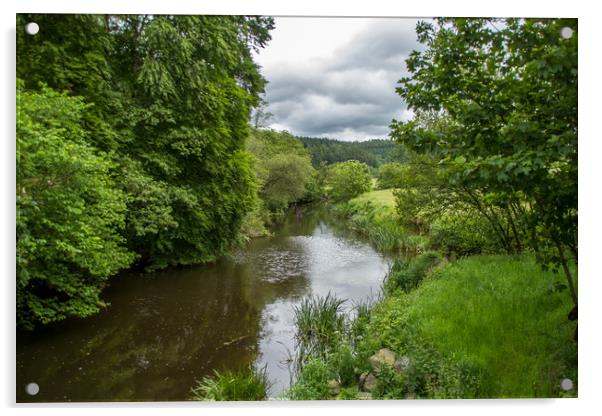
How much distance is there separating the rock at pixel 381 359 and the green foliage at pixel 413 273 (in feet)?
10.8

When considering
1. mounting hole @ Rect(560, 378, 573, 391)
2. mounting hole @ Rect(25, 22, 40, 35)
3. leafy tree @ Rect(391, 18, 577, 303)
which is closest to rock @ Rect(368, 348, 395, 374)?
mounting hole @ Rect(560, 378, 573, 391)

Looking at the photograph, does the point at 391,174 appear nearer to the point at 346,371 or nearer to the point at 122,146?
the point at 346,371

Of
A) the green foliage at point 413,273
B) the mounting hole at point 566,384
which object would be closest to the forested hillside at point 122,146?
the green foliage at point 413,273

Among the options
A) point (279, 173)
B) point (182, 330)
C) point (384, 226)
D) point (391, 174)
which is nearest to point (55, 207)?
point (182, 330)

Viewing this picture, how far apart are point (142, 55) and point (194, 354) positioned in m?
5.04

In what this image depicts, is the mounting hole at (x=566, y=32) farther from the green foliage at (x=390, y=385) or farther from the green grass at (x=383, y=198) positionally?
the green grass at (x=383, y=198)

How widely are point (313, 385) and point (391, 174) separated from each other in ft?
17.4

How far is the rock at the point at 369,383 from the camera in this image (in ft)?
13.9

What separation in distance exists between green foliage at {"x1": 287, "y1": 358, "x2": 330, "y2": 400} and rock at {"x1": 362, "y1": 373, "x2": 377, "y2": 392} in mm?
406

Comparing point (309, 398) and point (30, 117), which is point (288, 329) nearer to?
point (309, 398)

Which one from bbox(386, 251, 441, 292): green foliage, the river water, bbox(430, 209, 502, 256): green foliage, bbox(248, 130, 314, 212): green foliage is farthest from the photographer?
bbox(248, 130, 314, 212): green foliage

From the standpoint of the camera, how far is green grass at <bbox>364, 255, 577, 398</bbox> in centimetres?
371

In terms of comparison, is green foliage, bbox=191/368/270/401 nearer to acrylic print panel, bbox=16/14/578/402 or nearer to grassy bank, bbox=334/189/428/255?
acrylic print panel, bbox=16/14/578/402

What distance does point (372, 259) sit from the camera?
471 inches
